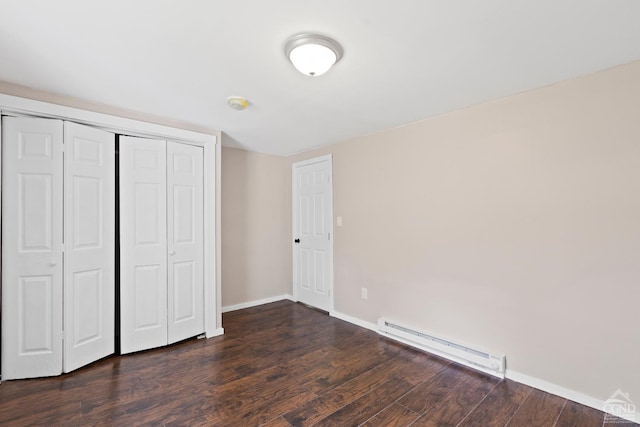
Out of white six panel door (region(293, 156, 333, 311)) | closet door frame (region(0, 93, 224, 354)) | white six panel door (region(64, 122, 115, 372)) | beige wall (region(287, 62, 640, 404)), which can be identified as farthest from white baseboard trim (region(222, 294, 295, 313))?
beige wall (region(287, 62, 640, 404))

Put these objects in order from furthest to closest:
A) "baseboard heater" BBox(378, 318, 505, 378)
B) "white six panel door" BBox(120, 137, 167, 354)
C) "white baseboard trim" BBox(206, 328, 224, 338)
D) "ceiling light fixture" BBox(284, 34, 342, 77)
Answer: "white baseboard trim" BBox(206, 328, 224, 338), "white six panel door" BBox(120, 137, 167, 354), "baseboard heater" BBox(378, 318, 505, 378), "ceiling light fixture" BBox(284, 34, 342, 77)

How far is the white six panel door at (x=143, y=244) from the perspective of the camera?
2.72 metres

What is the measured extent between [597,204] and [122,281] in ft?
12.7

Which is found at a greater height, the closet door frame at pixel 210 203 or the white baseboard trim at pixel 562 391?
the closet door frame at pixel 210 203

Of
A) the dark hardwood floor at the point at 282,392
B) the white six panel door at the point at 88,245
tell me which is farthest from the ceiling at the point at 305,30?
the dark hardwood floor at the point at 282,392

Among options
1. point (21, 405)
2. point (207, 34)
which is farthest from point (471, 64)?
point (21, 405)

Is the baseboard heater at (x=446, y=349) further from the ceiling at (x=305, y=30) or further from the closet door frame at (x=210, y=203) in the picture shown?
the ceiling at (x=305, y=30)

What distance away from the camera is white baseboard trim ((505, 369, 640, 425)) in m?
1.93

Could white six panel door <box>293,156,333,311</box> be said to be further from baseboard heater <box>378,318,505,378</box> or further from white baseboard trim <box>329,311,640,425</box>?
white baseboard trim <box>329,311,640,425</box>

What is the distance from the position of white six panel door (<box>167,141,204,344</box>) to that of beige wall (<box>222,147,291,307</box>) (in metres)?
0.87

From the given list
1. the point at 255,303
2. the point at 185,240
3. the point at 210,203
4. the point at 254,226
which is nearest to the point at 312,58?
the point at 210,203

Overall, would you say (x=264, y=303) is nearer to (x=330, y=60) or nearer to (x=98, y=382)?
(x=98, y=382)

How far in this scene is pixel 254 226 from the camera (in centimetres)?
435

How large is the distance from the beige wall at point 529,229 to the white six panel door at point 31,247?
2.98m
